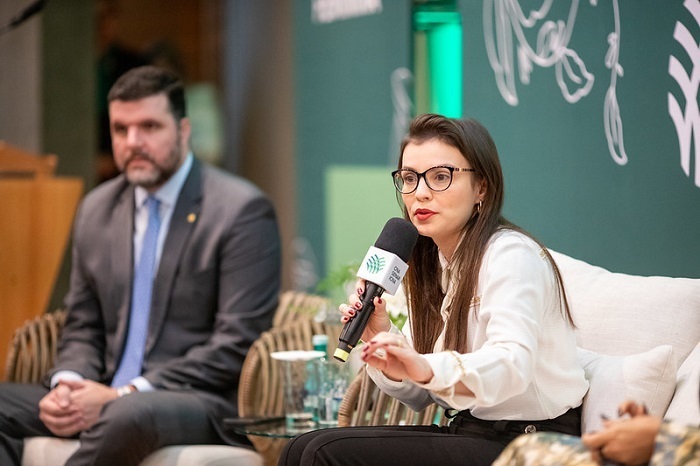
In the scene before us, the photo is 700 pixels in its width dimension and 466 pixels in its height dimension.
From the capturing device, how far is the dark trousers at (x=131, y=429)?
11.0ft

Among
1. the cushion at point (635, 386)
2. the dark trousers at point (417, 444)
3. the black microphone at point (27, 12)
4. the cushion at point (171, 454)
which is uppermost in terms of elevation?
the black microphone at point (27, 12)

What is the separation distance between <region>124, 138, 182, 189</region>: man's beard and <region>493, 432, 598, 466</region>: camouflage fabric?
7.51 ft

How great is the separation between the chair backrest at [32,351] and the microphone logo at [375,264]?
2057mm

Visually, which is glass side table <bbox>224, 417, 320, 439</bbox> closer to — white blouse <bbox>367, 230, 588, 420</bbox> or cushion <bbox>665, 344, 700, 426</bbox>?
white blouse <bbox>367, 230, 588, 420</bbox>

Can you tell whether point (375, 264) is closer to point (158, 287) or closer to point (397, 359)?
point (397, 359)

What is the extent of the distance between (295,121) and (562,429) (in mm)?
4553

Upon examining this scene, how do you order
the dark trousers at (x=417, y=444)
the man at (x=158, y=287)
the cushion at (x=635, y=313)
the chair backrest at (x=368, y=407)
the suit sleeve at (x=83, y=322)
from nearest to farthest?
the dark trousers at (x=417, y=444), the cushion at (x=635, y=313), the chair backrest at (x=368, y=407), the man at (x=158, y=287), the suit sleeve at (x=83, y=322)

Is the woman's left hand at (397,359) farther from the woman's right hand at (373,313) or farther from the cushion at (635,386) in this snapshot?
the cushion at (635,386)

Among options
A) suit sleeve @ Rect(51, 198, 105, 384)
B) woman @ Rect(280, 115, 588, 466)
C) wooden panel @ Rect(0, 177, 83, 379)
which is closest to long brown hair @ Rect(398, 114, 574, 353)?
woman @ Rect(280, 115, 588, 466)

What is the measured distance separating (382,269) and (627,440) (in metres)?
0.69

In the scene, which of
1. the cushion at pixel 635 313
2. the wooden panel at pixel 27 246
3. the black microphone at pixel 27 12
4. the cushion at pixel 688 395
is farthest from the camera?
the black microphone at pixel 27 12

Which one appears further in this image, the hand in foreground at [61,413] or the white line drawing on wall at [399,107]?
the white line drawing on wall at [399,107]

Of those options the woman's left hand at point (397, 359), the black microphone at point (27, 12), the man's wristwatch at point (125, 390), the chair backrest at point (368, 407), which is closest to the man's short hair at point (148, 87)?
the man's wristwatch at point (125, 390)

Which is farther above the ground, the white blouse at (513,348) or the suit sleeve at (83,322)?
the white blouse at (513,348)
